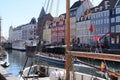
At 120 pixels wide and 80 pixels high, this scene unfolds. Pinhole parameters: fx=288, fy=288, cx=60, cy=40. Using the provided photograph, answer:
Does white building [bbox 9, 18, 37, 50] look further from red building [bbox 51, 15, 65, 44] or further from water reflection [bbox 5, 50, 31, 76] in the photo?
water reflection [bbox 5, 50, 31, 76]

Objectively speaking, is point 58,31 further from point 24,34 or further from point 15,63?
point 24,34

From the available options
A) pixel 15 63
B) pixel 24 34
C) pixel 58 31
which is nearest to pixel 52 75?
pixel 15 63

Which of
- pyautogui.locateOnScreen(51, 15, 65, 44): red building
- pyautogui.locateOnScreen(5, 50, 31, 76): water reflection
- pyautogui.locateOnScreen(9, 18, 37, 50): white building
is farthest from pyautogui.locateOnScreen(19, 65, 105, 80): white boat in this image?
pyautogui.locateOnScreen(9, 18, 37, 50): white building

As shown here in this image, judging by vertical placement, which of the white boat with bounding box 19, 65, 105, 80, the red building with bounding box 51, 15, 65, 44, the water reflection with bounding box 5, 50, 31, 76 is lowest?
the water reflection with bounding box 5, 50, 31, 76

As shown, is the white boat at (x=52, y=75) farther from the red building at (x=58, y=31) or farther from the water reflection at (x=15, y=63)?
the red building at (x=58, y=31)

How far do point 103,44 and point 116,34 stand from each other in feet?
12.3

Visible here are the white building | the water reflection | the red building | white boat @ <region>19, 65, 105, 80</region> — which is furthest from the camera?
the white building

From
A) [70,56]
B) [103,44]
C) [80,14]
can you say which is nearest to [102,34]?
[103,44]

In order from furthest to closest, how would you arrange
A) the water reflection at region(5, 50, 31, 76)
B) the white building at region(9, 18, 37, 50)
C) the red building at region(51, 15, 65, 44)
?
1. the white building at region(9, 18, 37, 50)
2. the red building at region(51, 15, 65, 44)
3. the water reflection at region(5, 50, 31, 76)

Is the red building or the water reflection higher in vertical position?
the red building

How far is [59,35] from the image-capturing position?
98.4 meters

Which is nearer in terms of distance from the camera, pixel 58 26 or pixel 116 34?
pixel 116 34

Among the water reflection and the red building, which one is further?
the red building

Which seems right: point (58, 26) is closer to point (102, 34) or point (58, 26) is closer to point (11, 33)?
point (102, 34)
